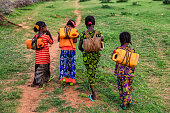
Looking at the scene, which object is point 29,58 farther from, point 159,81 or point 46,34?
point 159,81

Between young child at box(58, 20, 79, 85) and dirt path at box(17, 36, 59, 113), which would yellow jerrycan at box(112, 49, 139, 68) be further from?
dirt path at box(17, 36, 59, 113)

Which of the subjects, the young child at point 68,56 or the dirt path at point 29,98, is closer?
the dirt path at point 29,98

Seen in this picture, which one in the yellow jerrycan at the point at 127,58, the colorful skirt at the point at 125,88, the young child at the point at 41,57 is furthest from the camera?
the young child at the point at 41,57

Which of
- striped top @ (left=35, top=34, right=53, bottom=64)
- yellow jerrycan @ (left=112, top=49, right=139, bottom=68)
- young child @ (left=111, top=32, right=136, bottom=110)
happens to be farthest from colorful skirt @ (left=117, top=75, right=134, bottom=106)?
striped top @ (left=35, top=34, right=53, bottom=64)

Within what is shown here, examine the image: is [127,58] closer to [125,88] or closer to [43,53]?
[125,88]

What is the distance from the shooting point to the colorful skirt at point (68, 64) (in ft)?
14.8

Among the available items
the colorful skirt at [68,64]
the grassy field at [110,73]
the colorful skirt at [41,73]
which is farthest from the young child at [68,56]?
the colorful skirt at [41,73]

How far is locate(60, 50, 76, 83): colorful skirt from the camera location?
14.8 feet

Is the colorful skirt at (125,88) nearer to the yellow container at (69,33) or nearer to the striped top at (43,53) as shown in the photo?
the yellow container at (69,33)

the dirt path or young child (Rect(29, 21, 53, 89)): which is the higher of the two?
young child (Rect(29, 21, 53, 89))

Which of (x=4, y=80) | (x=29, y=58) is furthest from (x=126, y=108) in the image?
(x=29, y=58)

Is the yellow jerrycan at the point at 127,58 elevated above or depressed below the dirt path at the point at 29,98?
above

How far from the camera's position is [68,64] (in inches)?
182

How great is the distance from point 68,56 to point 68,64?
0.22 meters
